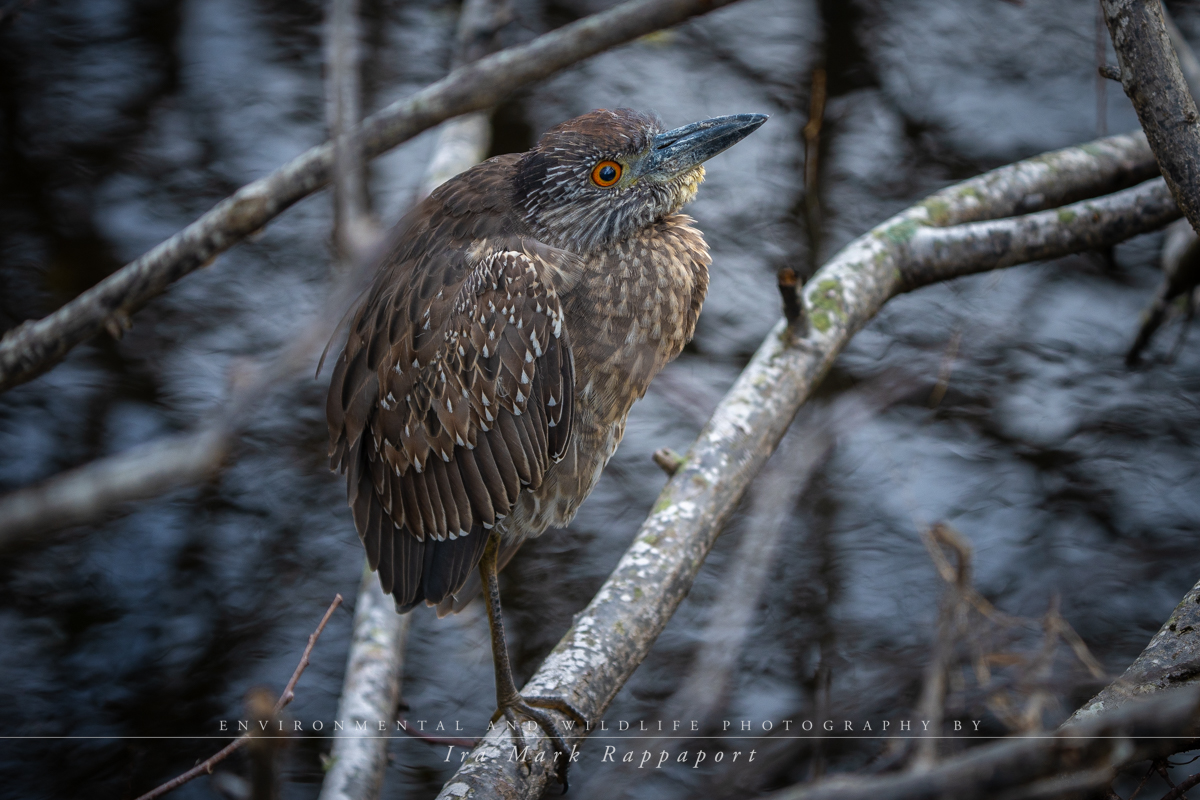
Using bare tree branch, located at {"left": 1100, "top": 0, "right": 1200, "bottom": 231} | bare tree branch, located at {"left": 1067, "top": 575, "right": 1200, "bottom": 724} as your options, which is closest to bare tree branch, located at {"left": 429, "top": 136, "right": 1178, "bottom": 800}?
bare tree branch, located at {"left": 1067, "top": 575, "right": 1200, "bottom": 724}

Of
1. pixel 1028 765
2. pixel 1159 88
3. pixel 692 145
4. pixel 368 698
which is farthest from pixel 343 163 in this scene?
pixel 368 698

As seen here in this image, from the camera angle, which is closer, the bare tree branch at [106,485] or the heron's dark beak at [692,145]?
the bare tree branch at [106,485]

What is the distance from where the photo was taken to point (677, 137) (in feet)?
→ 7.37

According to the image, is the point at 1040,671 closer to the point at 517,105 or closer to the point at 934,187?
the point at 934,187

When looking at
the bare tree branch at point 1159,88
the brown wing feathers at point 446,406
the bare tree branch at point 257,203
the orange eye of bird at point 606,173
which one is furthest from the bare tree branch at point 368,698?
the bare tree branch at point 1159,88

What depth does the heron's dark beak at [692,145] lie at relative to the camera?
2.22 meters

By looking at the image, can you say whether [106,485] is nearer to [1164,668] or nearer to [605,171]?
[605,171]

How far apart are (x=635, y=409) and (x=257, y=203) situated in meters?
2.00

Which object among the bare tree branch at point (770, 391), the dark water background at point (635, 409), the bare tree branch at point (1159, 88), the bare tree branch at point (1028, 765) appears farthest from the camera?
the dark water background at point (635, 409)

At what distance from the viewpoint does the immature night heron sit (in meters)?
2.13

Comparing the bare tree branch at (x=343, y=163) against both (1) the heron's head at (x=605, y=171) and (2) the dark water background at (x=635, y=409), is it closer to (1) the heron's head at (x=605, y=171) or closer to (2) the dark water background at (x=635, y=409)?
(1) the heron's head at (x=605, y=171)

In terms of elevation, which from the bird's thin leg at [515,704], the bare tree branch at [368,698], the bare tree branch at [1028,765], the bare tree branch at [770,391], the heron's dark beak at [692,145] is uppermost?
the heron's dark beak at [692,145]

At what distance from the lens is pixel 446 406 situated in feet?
7.19

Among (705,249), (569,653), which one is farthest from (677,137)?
(569,653)
